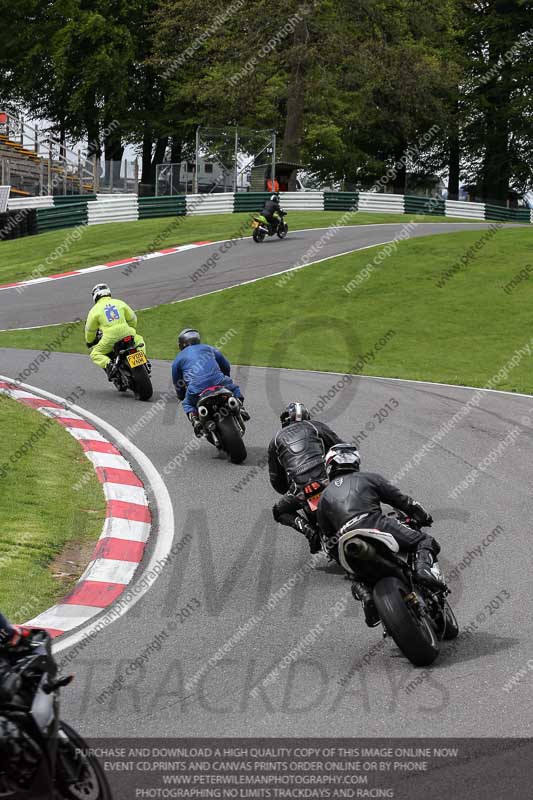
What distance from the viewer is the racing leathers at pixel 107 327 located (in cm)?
1499

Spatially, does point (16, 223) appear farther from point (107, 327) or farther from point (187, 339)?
point (187, 339)

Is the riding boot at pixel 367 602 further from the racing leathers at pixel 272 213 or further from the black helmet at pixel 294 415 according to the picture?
the racing leathers at pixel 272 213

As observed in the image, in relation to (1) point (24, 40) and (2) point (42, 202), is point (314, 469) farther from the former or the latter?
(1) point (24, 40)

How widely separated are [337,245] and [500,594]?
24553mm

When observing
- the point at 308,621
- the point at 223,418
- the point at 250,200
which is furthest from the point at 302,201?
the point at 308,621

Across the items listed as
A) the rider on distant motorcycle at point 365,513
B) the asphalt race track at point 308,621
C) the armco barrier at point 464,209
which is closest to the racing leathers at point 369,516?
the rider on distant motorcycle at point 365,513

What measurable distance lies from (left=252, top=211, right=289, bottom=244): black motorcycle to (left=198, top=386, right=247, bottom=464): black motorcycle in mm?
20264

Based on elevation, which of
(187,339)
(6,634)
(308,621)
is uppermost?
(6,634)

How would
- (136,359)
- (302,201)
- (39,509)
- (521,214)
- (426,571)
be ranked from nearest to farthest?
1. (426,571)
2. (39,509)
3. (136,359)
4. (302,201)
5. (521,214)

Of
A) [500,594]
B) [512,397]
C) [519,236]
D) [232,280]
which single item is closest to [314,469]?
[500,594]

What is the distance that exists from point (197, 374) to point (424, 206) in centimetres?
3335

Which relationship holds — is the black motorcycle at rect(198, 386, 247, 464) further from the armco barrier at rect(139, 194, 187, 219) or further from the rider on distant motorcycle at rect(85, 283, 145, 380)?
the armco barrier at rect(139, 194, 187, 219)

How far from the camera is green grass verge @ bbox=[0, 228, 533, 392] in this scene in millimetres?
20359

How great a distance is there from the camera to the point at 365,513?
21.9ft
